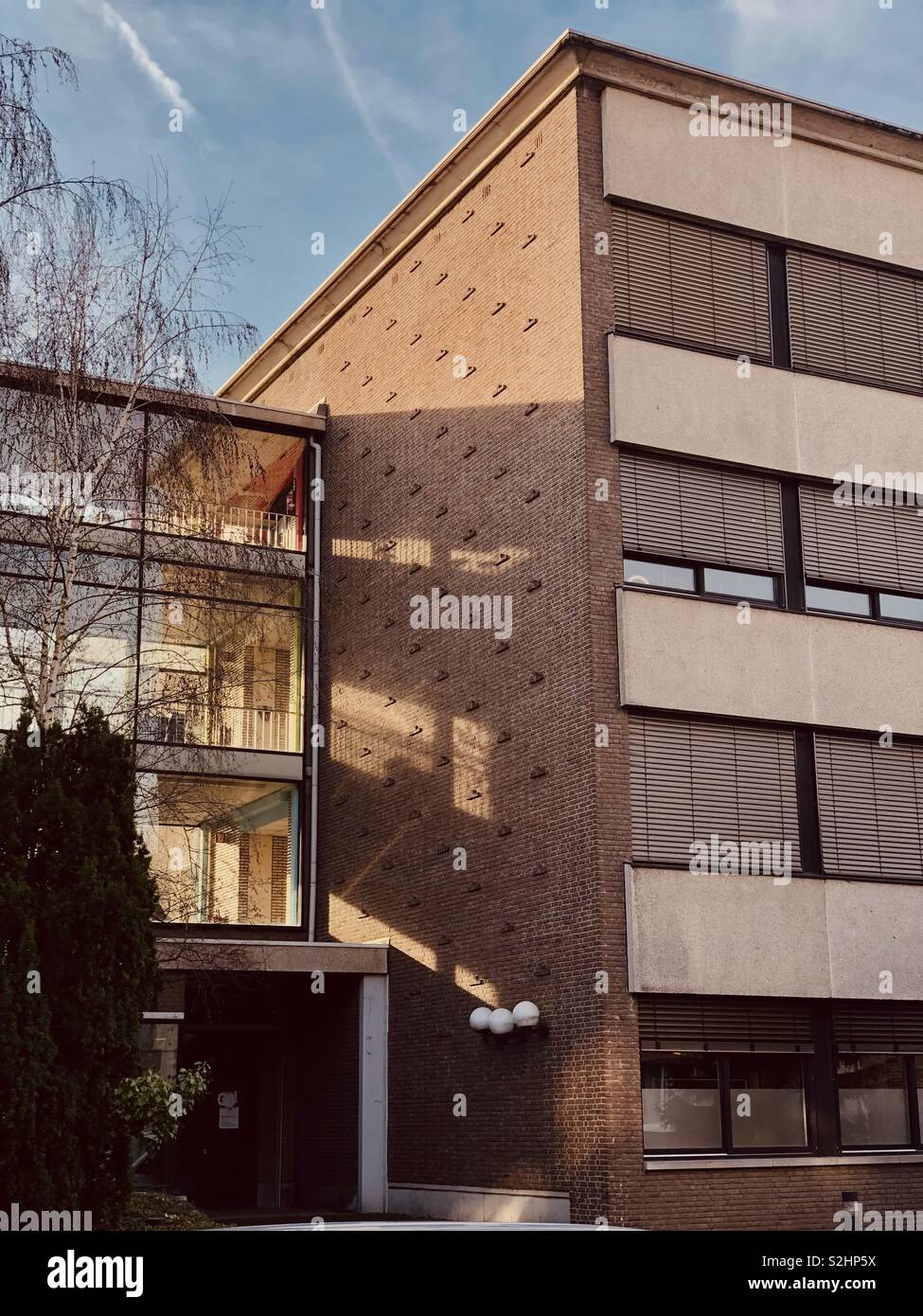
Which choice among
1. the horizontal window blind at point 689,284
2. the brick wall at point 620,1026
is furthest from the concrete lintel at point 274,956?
the horizontal window blind at point 689,284

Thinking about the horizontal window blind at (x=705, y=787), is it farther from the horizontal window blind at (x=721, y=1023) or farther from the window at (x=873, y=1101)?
the window at (x=873, y=1101)

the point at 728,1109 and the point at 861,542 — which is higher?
the point at 861,542

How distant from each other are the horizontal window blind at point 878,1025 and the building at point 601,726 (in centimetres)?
6

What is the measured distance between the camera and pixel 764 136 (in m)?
20.9

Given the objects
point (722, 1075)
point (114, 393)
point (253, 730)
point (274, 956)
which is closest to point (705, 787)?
point (722, 1075)

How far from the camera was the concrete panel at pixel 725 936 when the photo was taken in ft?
56.6

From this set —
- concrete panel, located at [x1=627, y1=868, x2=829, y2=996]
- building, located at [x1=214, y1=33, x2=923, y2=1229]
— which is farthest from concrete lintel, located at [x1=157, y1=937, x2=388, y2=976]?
concrete panel, located at [x1=627, y1=868, x2=829, y2=996]

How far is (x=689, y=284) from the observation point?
786 inches

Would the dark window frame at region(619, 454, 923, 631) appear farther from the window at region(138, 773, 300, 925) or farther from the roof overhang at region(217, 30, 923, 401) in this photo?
the window at region(138, 773, 300, 925)

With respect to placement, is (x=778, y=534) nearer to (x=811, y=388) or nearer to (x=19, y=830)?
(x=811, y=388)

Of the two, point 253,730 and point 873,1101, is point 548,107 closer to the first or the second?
point 253,730

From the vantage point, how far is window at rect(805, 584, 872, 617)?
19625 mm

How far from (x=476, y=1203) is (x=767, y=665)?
7.42m

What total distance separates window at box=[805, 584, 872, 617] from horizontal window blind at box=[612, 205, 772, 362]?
3.15 metres
